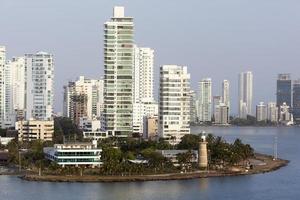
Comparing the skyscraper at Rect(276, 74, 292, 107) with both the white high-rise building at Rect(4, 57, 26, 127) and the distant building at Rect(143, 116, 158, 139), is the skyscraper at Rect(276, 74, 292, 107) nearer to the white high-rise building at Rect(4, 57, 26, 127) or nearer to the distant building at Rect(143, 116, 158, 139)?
the white high-rise building at Rect(4, 57, 26, 127)

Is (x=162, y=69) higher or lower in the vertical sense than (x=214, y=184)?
higher

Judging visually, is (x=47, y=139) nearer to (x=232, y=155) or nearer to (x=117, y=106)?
(x=117, y=106)

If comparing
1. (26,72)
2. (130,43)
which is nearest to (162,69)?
(130,43)

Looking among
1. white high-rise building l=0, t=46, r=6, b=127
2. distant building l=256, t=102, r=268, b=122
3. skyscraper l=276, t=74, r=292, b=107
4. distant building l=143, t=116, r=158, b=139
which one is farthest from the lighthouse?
skyscraper l=276, t=74, r=292, b=107

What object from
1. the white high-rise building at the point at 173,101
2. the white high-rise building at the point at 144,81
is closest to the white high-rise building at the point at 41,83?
the white high-rise building at the point at 144,81

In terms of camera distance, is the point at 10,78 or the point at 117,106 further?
A: the point at 10,78

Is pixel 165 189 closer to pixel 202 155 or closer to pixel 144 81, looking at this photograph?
pixel 202 155

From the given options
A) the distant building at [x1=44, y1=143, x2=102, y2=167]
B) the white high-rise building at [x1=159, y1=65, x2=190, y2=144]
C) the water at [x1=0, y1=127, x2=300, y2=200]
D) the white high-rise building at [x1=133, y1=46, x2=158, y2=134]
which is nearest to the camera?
the water at [x1=0, y1=127, x2=300, y2=200]
